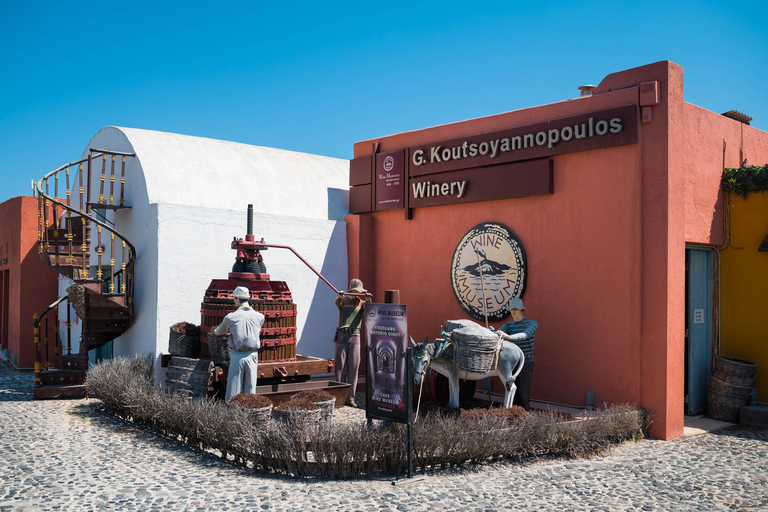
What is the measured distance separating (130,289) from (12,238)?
22.8 ft

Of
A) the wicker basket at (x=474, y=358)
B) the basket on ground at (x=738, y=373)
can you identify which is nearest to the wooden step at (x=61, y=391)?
the wicker basket at (x=474, y=358)

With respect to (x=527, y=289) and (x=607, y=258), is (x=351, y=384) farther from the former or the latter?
(x=607, y=258)

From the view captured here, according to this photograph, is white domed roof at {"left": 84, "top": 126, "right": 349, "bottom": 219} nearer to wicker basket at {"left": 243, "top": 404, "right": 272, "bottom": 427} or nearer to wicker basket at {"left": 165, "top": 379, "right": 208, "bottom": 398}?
wicker basket at {"left": 165, "top": 379, "right": 208, "bottom": 398}

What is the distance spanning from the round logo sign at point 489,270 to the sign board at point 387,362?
3.23m

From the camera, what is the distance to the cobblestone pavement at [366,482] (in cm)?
586

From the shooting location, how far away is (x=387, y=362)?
701 cm

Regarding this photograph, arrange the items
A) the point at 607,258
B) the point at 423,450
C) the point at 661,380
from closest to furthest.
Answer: the point at 423,450
the point at 661,380
the point at 607,258

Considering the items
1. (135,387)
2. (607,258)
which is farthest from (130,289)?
(607,258)

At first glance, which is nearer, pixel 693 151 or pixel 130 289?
pixel 693 151

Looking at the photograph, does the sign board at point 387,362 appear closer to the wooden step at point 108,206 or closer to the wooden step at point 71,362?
the wooden step at point 71,362

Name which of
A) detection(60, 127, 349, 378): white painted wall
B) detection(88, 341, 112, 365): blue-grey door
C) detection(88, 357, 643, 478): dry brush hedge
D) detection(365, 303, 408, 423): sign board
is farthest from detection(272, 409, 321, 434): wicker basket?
detection(88, 341, 112, 365): blue-grey door

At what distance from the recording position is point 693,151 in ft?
31.2

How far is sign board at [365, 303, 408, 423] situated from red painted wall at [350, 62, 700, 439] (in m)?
3.55

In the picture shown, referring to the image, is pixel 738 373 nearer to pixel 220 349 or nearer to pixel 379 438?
pixel 379 438
